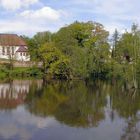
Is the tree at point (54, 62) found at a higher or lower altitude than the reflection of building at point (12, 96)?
higher

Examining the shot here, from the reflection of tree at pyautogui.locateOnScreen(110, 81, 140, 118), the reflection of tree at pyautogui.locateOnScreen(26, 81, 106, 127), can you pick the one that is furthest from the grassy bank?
the reflection of tree at pyautogui.locateOnScreen(110, 81, 140, 118)

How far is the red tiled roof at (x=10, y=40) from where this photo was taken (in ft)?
319

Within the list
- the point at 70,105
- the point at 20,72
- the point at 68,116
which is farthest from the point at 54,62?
the point at 68,116

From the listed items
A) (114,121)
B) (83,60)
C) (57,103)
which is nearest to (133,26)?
(83,60)

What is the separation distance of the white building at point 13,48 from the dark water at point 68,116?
143 feet

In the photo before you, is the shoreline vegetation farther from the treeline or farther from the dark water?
the dark water

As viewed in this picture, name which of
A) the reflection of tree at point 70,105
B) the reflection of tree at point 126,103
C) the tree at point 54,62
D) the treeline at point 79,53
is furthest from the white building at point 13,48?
the reflection of tree at point 126,103

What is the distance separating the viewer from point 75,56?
7444 cm

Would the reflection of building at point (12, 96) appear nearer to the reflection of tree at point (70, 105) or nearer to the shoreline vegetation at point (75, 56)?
the reflection of tree at point (70, 105)

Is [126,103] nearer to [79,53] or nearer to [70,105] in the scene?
[70,105]

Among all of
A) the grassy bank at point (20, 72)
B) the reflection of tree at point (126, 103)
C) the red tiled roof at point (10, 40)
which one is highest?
the red tiled roof at point (10, 40)

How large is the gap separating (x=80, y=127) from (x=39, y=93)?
70.7 ft

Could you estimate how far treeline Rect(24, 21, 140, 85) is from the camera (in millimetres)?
75000

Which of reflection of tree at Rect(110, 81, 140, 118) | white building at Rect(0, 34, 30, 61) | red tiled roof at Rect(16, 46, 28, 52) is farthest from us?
red tiled roof at Rect(16, 46, 28, 52)
